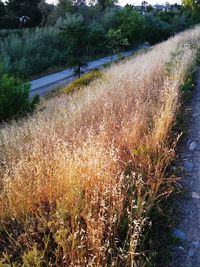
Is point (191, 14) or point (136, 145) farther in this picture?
point (191, 14)

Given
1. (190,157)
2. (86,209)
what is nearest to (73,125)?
Answer: (190,157)

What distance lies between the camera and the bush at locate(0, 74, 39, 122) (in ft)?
21.8

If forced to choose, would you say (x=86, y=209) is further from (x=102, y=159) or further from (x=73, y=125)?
(x=73, y=125)

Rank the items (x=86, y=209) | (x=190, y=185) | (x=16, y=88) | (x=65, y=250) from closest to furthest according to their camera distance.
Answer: (x=65, y=250) < (x=86, y=209) < (x=190, y=185) < (x=16, y=88)

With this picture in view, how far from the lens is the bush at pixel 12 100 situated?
21.8 feet

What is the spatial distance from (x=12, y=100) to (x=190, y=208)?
4.84 meters

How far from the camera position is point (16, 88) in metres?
6.91

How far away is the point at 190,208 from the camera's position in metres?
3.06

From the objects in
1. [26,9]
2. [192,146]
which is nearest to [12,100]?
[192,146]

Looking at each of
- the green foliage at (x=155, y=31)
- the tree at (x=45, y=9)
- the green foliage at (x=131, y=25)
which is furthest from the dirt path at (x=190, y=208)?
the green foliage at (x=155, y=31)

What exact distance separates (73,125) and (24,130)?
0.76m

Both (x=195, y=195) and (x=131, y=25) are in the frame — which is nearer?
(x=195, y=195)

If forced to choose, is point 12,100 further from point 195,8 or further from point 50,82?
point 195,8

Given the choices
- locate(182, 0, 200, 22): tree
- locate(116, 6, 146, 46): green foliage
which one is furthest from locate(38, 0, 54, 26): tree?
locate(182, 0, 200, 22): tree
